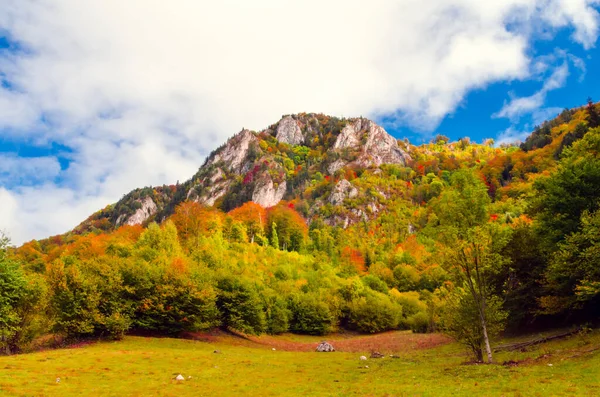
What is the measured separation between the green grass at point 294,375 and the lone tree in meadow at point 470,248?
3.06 meters

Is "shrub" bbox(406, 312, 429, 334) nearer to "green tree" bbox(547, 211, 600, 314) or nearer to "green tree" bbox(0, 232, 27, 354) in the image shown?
"green tree" bbox(547, 211, 600, 314)

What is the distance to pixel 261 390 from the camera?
23703 mm

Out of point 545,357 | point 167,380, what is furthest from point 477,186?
point 167,380

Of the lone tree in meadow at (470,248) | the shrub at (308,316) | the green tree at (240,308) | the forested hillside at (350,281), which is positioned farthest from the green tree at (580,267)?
the shrub at (308,316)

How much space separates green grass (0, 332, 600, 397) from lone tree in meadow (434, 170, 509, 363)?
306 cm

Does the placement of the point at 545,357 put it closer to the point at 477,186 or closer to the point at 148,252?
the point at 477,186

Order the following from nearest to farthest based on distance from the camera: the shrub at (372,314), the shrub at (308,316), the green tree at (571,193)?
the green tree at (571,193) → the shrub at (308,316) → the shrub at (372,314)

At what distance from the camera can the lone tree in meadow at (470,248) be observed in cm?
2716

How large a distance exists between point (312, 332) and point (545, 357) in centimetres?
5696

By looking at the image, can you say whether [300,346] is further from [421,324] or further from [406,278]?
[406,278]

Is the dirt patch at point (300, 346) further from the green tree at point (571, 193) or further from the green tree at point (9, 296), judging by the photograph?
the green tree at point (9, 296)

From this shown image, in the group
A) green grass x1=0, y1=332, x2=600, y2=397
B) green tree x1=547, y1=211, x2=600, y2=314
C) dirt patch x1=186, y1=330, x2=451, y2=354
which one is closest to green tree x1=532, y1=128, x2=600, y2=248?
green tree x1=547, y1=211, x2=600, y2=314

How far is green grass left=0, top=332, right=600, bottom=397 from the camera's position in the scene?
1973cm

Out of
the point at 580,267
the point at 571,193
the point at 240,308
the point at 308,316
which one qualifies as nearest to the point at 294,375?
the point at 580,267
